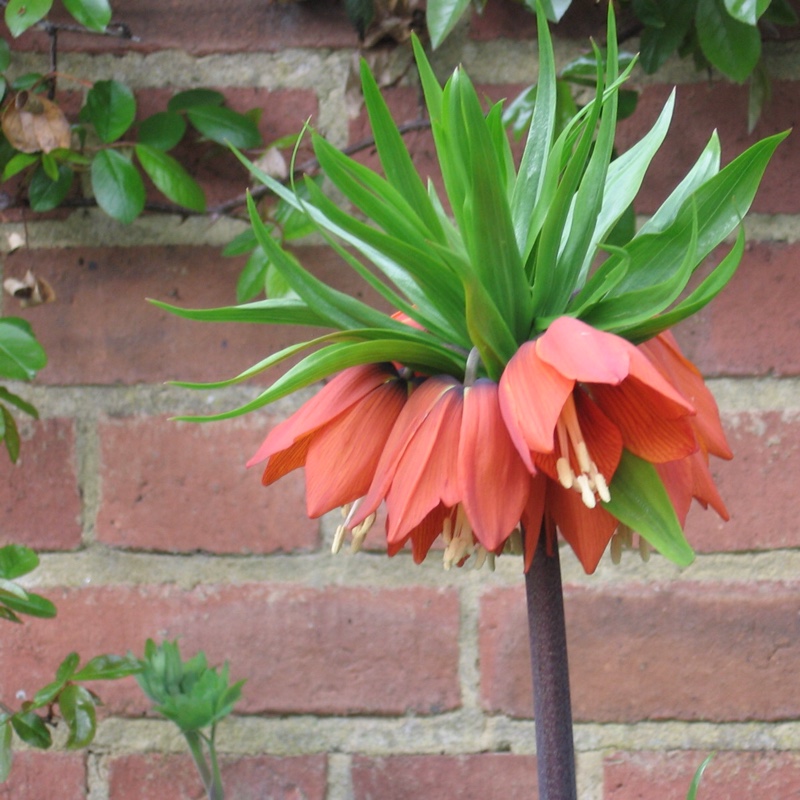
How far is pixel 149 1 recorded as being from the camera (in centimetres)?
62

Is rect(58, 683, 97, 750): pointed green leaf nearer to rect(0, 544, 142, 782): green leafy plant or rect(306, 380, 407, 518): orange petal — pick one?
rect(0, 544, 142, 782): green leafy plant

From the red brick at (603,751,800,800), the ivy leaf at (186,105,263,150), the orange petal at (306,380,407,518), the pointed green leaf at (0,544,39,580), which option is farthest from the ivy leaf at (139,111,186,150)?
the red brick at (603,751,800,800)

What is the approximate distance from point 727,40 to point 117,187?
1.26ft

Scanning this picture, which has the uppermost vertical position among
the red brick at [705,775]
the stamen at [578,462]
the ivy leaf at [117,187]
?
the ivy leaf at [117,187]

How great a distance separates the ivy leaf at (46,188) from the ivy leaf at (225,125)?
9cm

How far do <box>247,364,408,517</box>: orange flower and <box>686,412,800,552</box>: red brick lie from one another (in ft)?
1.21

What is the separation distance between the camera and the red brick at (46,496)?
2.08 ft

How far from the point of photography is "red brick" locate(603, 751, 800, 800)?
60cm

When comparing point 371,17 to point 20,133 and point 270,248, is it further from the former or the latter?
point 270,248

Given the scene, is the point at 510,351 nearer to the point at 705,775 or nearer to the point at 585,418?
the point at 585,418

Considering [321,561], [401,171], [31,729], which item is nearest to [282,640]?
[321,561]

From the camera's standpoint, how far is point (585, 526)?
0.93ft

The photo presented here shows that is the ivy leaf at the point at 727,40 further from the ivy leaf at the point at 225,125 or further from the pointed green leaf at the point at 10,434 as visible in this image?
the pointed green leaf at the point at 10,434

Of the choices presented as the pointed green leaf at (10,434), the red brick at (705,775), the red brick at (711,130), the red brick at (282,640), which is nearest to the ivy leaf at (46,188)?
the pointed green leaf at (10,434)
